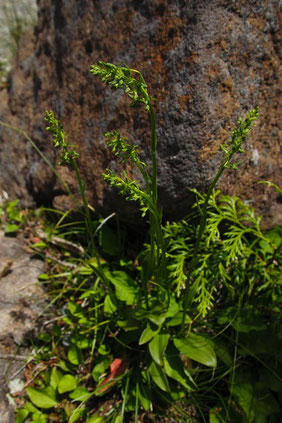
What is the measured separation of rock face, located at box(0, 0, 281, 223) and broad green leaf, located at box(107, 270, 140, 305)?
0.49 meters

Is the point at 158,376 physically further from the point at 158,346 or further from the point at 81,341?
the point at 81,341

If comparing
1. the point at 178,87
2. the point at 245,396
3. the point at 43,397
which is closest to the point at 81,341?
the point at 43,397

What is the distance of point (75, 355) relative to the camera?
8.19ft

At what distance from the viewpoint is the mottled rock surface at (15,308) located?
8.26 ft

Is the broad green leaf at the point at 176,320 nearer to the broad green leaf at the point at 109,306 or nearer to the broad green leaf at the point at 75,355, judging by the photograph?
the broad green leaf at the point at 109,306

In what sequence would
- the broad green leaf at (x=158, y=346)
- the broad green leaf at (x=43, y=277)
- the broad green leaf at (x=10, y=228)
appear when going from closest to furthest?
the broad green leaf at (x=158, y=346)
the broad green leaf at (x=43, y=277)
the broad green leaf at (x=10, y=228)

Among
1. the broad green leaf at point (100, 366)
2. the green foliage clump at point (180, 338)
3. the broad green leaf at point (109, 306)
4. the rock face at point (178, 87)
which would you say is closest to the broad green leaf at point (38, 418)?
the green foliage clump at point (180, 338)

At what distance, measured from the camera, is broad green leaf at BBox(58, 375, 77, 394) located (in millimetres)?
2398

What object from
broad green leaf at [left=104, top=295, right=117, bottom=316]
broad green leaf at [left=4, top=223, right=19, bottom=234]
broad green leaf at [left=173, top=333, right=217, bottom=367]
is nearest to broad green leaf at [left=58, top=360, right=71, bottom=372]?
broad green leaf at [left=104, top=295, right=117, bottom=316]

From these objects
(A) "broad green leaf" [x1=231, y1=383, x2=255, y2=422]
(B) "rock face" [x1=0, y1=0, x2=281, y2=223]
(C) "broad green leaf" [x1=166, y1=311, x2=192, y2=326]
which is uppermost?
(B) "rock face" [x1=0, y1=0, x2=281, y2=223]

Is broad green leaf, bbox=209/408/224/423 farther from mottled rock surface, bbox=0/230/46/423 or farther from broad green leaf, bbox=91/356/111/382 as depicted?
mottled rock surface, bbox=0/230/46/423

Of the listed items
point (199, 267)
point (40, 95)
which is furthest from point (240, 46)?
point (40, 95)

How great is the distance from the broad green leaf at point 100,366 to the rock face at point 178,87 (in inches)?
42.5

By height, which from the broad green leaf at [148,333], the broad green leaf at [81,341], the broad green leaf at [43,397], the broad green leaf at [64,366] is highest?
the broad green leaf at [148,333]
